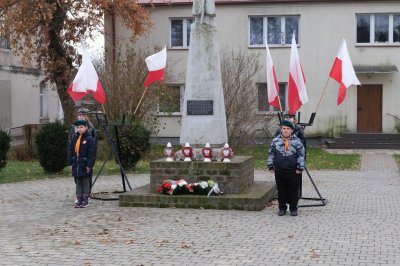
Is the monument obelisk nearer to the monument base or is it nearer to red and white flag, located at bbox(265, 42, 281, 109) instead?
red and white flag, located at bbox(265, 42, 281, 109)

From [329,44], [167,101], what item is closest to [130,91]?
[167,101]

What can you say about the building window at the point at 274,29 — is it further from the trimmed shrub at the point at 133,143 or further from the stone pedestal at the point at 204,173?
the stone pedestal at the point at 204,173

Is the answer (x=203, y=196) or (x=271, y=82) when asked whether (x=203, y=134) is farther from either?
→ (x=271, y=82)

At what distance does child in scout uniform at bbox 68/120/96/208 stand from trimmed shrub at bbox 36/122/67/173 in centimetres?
604

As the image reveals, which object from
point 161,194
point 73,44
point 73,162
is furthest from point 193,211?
point 73,44

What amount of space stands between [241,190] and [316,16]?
1885 centimetres

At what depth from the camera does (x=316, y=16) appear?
94.0ft

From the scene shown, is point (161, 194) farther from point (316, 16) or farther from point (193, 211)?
point (316, 16)

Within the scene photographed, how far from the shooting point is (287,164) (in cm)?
1031

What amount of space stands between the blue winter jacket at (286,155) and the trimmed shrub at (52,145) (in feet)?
27.6

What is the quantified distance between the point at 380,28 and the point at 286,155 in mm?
19992

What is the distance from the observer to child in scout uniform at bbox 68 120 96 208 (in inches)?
442

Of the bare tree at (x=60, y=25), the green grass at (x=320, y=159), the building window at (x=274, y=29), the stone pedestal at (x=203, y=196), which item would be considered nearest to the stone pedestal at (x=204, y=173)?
the stone pedestal at (x=203, y=196)

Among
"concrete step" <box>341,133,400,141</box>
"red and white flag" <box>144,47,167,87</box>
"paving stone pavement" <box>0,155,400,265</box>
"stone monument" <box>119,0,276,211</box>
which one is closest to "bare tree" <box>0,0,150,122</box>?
"concrete step" <box>341,133,400,141</box>
